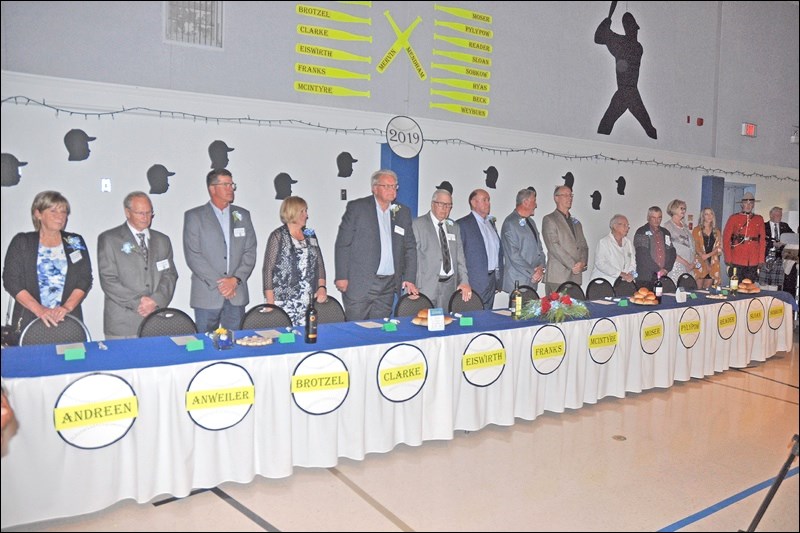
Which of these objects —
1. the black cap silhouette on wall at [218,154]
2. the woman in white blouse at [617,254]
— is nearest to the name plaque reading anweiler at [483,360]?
the black cap silhouette on wall at [218,154]

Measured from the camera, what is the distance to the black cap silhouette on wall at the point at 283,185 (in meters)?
5.12

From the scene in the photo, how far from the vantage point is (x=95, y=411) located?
2.38 metres

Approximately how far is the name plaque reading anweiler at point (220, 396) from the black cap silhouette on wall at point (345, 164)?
121 inches

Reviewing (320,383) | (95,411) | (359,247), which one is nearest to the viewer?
(95,411)

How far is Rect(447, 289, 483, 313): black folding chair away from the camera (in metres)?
4.39

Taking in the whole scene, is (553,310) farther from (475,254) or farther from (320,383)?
(320,383)

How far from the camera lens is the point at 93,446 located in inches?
94.1

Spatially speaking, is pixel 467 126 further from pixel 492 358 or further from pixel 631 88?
pixel 492 358

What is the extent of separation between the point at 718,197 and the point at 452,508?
8163 mm

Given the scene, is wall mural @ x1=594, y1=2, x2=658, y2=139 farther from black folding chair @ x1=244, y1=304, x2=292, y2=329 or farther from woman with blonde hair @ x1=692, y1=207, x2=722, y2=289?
black folding chair @ x1=244, y1=304, x2=292, y2=329

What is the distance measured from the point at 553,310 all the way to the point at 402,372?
3.87ft

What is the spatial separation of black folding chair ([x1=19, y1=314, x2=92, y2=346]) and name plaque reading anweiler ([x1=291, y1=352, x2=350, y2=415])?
4.07 feet

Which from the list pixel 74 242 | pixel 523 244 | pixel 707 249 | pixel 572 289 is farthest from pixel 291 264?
pixel 707 249

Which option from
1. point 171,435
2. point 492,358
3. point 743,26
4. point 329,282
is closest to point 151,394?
point 171,435
